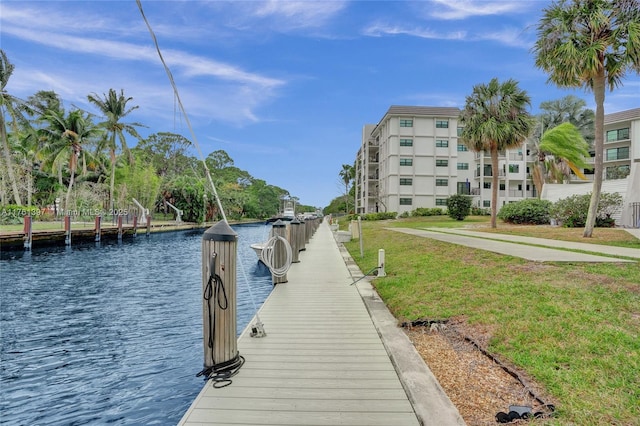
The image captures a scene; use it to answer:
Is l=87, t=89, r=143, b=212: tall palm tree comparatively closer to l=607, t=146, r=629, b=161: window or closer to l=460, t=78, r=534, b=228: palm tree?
l=460, t=78, r=534, b=228: palm tree

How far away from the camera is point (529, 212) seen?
24203 millimetres

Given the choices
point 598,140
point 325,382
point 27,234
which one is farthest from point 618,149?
point 27,234

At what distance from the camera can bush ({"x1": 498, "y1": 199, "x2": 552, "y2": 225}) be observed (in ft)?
→ 77.6

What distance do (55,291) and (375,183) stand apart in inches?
1973

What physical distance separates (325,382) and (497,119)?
76.2 ft

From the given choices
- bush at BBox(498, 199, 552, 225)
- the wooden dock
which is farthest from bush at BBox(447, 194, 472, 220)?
the wooden dock

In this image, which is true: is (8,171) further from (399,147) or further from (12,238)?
(399,147)

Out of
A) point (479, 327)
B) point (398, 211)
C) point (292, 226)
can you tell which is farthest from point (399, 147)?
point (479, 327)

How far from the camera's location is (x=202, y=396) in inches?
135

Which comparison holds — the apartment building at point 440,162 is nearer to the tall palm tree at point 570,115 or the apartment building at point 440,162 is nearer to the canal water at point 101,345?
the tall palm tree at point 570,115

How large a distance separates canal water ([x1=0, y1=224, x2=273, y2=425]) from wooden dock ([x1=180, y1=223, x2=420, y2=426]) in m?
0.80

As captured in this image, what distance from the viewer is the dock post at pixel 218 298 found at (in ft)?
12.4

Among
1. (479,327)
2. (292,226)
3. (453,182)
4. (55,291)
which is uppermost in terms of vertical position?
(453,182)

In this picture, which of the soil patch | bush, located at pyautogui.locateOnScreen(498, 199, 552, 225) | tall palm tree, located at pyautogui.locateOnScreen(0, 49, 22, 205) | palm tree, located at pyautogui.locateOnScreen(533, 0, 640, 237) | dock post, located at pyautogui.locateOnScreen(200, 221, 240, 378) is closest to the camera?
the soil patch
